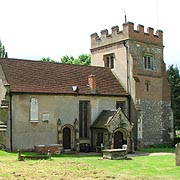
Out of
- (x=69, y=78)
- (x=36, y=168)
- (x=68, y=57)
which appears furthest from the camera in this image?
(x=68, y=57)

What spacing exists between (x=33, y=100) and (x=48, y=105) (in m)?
1.59

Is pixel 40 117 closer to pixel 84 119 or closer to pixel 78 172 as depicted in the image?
pixel 84 119

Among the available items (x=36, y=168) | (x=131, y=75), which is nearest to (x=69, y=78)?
(x=131, y=75)

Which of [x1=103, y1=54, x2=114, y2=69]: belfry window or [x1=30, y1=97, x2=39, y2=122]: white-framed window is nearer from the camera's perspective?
[x1=30, y1=97, x2=39, y2=122]: white-framed window

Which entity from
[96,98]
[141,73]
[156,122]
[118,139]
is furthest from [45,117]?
[156,122]

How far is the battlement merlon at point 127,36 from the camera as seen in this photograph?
39.5m

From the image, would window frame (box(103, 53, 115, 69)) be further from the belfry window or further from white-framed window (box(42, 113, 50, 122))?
white-framed window (box(42, 113, 50, 122))

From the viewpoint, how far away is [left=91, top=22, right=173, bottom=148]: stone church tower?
38.8 meters

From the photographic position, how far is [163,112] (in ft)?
136

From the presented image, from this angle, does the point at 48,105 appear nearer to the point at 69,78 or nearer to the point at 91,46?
the point at 69,78

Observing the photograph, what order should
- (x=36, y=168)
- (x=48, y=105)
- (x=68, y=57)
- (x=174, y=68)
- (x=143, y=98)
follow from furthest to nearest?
1. (x=68, y=57)
2. (x=174, y=68)
3. (x=143, y=98)
4. (x=48, y=105)
5. (x=36, y=168)

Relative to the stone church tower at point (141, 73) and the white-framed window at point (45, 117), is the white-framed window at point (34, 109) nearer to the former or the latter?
the white-framed window at point (45, 117)

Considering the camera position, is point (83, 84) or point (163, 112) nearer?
point (83, 84)

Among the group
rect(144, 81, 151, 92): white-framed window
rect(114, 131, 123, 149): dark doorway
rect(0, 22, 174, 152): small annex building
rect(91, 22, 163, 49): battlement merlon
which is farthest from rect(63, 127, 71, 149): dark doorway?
rect(91, 22, 163, 49): battlement merlon
